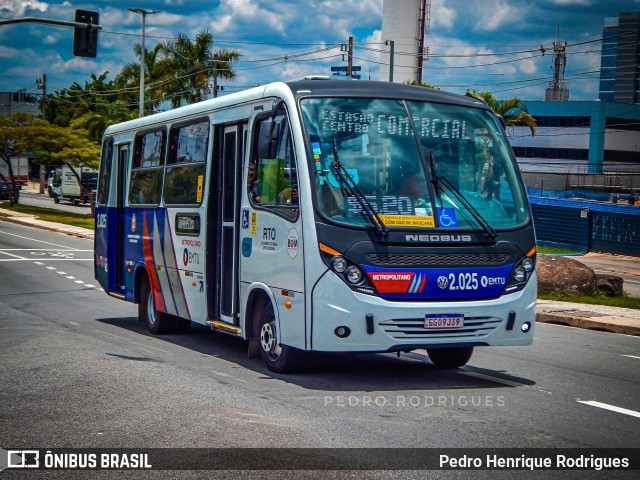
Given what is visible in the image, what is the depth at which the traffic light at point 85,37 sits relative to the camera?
26.9 meters

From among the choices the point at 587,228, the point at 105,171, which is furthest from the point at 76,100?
the point at 105,171

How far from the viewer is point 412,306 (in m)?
9.27

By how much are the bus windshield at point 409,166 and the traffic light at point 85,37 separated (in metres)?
18.7

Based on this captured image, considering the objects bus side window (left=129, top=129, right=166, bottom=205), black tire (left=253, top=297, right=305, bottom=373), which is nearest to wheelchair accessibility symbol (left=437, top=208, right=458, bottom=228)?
black tire (left=253, top=297, right=305, bottom=373)

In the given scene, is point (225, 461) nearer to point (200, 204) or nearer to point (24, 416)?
point (24, 416)

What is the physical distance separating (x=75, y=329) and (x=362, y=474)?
29.4 feet

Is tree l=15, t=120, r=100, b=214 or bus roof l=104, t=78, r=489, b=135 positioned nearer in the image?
bus roof l=104, t=78, r=489, b=135

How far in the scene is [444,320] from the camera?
9391mm

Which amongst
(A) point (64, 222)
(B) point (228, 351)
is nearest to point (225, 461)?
(B) point (228, 351)

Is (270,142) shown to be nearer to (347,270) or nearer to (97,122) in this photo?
(347,270)

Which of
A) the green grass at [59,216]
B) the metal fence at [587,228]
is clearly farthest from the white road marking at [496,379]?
the green grass at [59,216]

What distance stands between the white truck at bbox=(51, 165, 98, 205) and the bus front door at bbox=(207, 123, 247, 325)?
58.3 m

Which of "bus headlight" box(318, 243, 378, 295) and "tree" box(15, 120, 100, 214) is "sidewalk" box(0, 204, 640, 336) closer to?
"bus headlight" box(318, 243, 378, 295)

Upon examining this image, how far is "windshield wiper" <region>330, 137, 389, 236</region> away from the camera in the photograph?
928 centimetres
